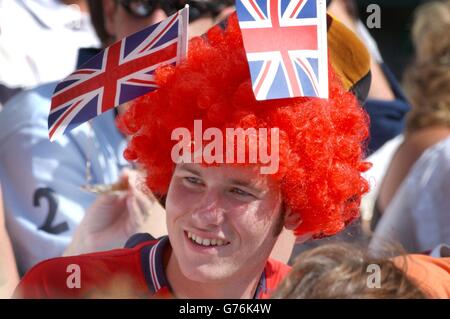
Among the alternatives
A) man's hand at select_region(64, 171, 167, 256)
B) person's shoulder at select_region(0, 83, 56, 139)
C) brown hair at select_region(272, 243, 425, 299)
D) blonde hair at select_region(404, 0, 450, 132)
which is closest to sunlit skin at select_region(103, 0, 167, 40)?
person's shoulder at select_region(0, 83, 56, 139)

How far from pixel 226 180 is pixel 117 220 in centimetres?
66

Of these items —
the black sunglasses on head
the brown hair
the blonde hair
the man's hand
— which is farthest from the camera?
the blonde hair

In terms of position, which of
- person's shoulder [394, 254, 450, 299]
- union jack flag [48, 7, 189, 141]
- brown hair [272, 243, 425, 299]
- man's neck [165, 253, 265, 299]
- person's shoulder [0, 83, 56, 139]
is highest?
union jack flag [48, 7, 189, 141]

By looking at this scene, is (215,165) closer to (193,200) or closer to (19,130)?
(193,200)

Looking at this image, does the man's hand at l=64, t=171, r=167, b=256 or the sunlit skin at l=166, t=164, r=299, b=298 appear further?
the man's hand at l=64, t=171, r=167, b=256

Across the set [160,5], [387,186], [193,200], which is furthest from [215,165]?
[387,186]

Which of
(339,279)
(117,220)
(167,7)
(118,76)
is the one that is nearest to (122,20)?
(167,7)

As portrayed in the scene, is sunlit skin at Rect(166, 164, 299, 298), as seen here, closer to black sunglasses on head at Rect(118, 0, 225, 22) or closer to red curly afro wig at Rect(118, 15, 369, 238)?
red curly afro wig at Rect(118, 15, 369, 238)

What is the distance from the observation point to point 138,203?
7.00 ft

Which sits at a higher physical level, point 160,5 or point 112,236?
point 160,5

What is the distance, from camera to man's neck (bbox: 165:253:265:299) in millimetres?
1640

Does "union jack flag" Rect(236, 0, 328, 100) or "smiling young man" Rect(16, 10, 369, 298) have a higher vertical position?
"union jack flag" Rect(236, 0, 328, 100)
